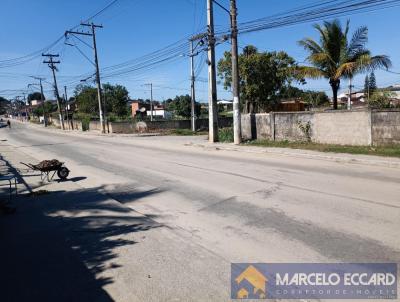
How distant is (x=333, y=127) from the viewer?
19.3m

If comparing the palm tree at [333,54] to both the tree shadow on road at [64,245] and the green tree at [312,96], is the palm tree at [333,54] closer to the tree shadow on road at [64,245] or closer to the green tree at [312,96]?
the tree shadow on road at [64,245]

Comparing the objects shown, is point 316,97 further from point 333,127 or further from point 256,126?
point 333,127

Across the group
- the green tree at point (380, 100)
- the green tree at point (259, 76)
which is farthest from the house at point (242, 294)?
the green tree at point (259, 76)

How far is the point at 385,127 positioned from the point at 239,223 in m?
12.5

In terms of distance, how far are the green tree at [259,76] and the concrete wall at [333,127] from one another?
53.7 feet

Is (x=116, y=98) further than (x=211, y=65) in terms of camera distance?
Yes

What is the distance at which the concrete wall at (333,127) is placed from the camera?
16.9 metres

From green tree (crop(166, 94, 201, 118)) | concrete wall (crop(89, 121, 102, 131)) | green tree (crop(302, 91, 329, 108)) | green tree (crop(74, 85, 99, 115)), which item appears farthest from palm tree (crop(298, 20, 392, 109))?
green tree (crop(74, 85, 99, 115))

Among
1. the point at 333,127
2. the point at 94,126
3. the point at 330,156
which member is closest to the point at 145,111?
the point at 94,126

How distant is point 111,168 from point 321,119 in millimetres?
10949

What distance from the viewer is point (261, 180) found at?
36.7 feet

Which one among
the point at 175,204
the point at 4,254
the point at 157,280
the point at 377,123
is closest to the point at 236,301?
the point at 157,280

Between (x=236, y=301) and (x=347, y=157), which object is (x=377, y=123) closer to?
(x=347, y=157)
